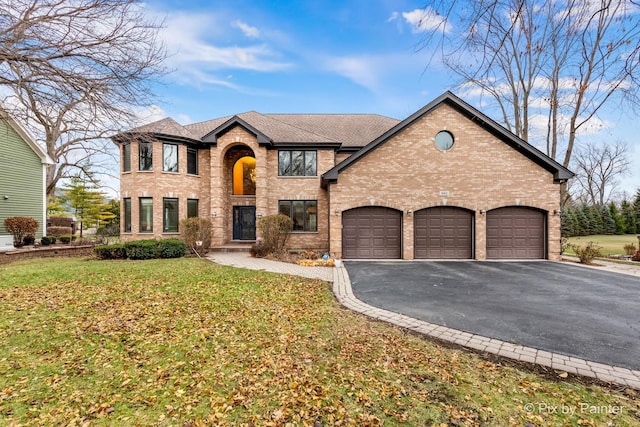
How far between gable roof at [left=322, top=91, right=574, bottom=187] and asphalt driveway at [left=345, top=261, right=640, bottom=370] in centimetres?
455

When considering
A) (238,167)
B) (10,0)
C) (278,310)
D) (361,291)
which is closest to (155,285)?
(278,310)

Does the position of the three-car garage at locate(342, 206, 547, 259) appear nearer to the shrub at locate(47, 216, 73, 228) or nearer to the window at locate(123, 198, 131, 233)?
the window at locate(123, 198, 131, 233)

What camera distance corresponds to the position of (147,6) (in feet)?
19.4

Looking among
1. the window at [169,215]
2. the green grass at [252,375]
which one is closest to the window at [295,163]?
the window at [169,215]

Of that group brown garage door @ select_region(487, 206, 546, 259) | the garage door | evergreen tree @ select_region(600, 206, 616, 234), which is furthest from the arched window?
evergreen tree @ select_region(600, 206, 616, 234)

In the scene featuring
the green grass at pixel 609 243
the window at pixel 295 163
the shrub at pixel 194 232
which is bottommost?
the green grass at pixel 609 243

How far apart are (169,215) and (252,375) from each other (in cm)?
1468

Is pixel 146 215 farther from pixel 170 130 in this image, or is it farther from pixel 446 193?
pixel 446 193

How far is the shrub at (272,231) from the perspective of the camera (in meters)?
13.4

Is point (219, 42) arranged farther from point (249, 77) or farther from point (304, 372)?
point (304, 372)

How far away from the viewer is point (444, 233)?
1316 cm

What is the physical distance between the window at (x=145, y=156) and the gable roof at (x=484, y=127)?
1001 centimetres

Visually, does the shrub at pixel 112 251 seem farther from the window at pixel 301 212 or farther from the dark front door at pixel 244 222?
the window at pixel 301 212

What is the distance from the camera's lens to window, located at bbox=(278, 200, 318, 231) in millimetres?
16156
